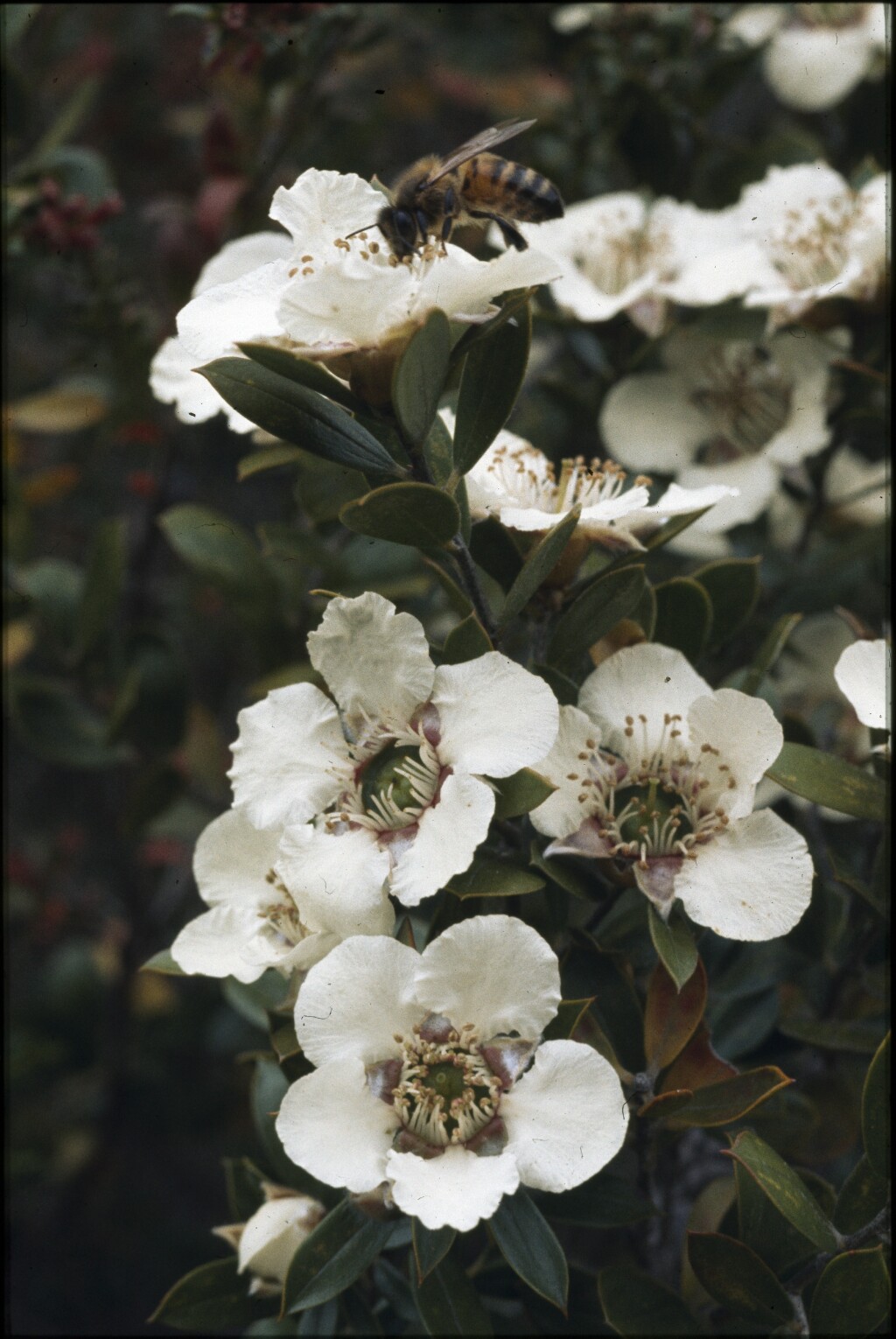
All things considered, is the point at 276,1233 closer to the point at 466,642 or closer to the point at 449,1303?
the point at 449,1303

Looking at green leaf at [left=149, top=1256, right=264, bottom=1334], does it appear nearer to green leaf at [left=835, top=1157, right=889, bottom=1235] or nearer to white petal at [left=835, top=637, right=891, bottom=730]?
green leaf at [left=835, top=1157, right=889, bottom=1235]

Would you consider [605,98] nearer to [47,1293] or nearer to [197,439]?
[197,439]

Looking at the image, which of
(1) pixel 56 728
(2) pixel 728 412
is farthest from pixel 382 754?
(1) pixel 56 728

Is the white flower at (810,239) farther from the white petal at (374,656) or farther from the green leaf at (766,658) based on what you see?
the white petal at (374,656)

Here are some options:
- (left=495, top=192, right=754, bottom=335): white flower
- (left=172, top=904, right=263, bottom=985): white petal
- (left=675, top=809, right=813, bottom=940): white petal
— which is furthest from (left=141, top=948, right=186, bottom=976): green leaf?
(left=495, top=192, right=754, bottom=335): white flower

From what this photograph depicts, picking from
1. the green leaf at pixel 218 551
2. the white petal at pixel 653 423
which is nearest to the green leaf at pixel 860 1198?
the white petal at pixel 653 423

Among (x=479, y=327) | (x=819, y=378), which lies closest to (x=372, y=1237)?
(x=479, y=327)

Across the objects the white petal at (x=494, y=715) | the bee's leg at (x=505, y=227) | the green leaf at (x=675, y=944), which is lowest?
the green leaf at (x=675, y=944)
